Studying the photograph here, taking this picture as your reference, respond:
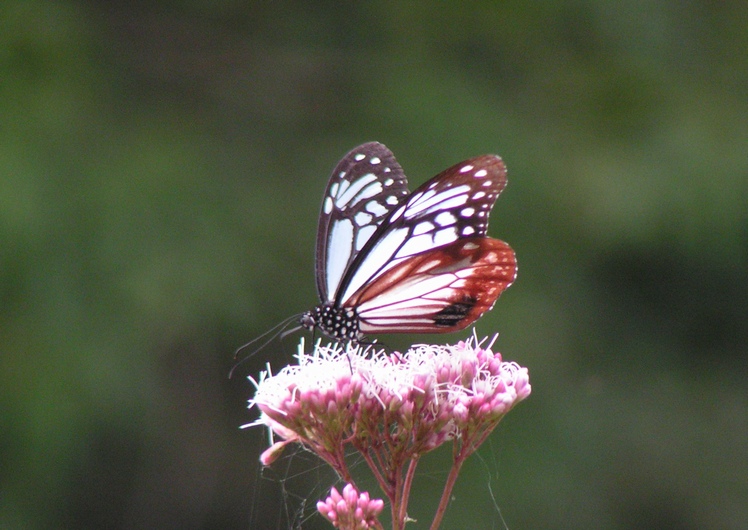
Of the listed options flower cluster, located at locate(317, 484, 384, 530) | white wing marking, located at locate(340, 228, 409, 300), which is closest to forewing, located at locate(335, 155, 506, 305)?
white wing marking, located at locate(340, 228, 409, 300)

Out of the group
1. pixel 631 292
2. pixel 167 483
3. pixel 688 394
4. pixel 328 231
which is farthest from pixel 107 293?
pixel 688 394

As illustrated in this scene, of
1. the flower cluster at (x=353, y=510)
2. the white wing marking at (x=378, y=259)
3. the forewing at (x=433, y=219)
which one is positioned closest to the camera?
the flower cluster at (x=353, y=510)

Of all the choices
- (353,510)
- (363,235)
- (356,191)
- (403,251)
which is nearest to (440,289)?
(403,251)

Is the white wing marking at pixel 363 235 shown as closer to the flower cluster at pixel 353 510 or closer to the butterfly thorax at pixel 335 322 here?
the butterfly thorax at pixel 335 322

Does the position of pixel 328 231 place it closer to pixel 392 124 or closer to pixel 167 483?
pixel 392 124

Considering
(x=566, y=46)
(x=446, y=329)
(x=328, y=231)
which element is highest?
(x=566, y=46)

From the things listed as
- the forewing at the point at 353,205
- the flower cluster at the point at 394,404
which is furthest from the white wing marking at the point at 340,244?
the flower cluster at the point at 394,404
